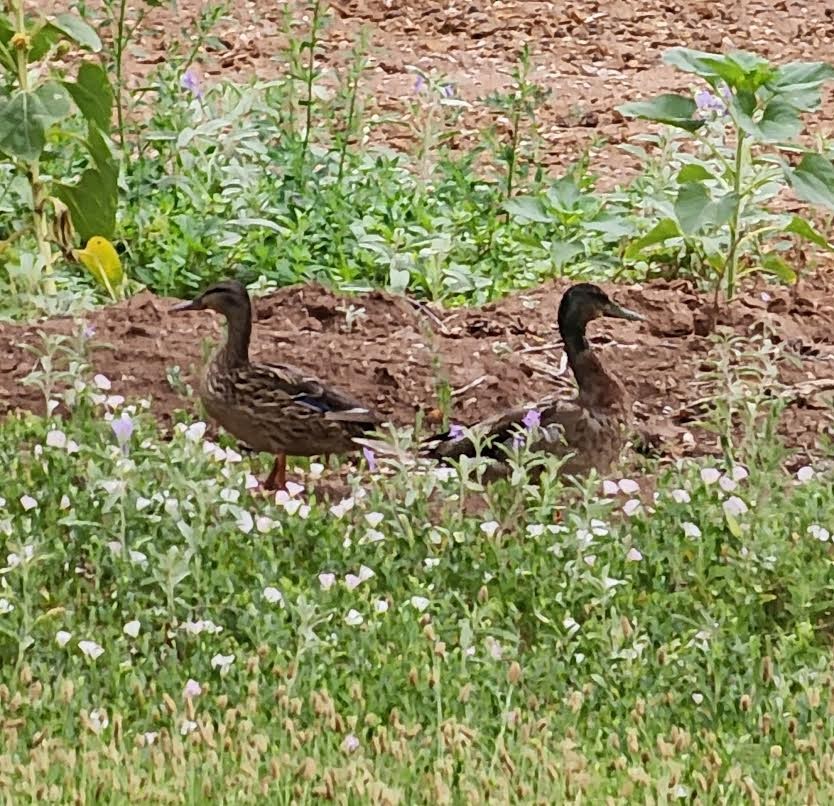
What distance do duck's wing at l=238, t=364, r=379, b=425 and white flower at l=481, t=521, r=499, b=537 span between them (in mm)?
848

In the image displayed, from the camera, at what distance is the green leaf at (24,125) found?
290 inches

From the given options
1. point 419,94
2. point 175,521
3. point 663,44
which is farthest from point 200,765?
point 663,44

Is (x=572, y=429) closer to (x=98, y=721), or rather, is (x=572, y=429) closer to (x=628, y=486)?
(x=628, y=486)

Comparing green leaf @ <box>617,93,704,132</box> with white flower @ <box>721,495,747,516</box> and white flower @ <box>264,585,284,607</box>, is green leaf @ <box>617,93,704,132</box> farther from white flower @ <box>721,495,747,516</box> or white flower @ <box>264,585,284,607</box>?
white flower @ <box>264,585,284,607</box>

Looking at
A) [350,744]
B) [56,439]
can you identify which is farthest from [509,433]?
[350,744]

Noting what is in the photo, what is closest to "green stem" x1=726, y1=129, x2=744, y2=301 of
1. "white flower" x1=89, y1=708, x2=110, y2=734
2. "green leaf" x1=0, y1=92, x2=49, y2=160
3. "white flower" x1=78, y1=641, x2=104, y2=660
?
"green leaf" x1=0, y1=92, x2=49, y2=160

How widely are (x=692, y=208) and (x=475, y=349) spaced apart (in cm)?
96

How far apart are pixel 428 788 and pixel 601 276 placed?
15.5ft

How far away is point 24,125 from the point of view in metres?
7.40

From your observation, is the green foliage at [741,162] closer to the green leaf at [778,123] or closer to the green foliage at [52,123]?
the green leaf at [778,123]

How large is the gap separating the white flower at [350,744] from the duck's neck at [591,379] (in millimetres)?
2127

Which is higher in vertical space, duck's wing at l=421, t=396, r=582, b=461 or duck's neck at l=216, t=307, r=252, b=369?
duck's neck at l=216, t=307, r=252, b=369

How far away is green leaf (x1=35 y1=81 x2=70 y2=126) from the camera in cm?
743

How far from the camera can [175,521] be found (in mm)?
5660
